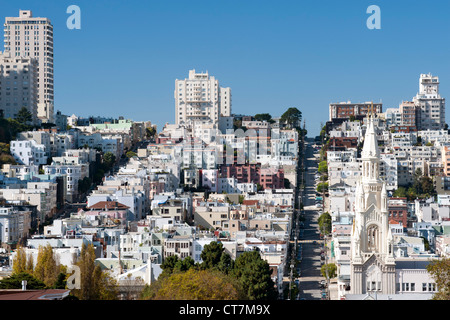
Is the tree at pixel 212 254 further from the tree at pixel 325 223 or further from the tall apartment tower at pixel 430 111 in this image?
the tall apartment tower at pixel 430 111

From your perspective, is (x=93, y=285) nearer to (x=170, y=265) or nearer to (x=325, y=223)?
(x=170, y=265)

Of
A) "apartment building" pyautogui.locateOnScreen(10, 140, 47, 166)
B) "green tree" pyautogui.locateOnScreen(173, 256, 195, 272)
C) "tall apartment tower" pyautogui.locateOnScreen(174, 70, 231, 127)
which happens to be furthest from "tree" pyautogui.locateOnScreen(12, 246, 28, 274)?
"tall apartment tower" pyautogui.locateOnScreen(174, 70, 231, 127)

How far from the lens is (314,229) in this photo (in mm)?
65312

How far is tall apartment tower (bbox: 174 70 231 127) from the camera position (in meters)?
104

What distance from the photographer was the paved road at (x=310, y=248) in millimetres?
47634

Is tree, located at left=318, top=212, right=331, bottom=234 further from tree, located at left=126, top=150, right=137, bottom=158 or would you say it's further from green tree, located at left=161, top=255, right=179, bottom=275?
tree, located at left=126, top=150, right=137, bottom=158

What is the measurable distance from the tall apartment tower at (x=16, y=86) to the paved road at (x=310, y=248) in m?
25.2

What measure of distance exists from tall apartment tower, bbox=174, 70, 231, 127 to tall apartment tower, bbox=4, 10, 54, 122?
12923mm

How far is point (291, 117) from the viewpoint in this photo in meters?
105

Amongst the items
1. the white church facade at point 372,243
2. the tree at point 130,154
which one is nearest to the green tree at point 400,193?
the tree at point 130,154

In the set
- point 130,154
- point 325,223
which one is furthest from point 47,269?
point 130,154
